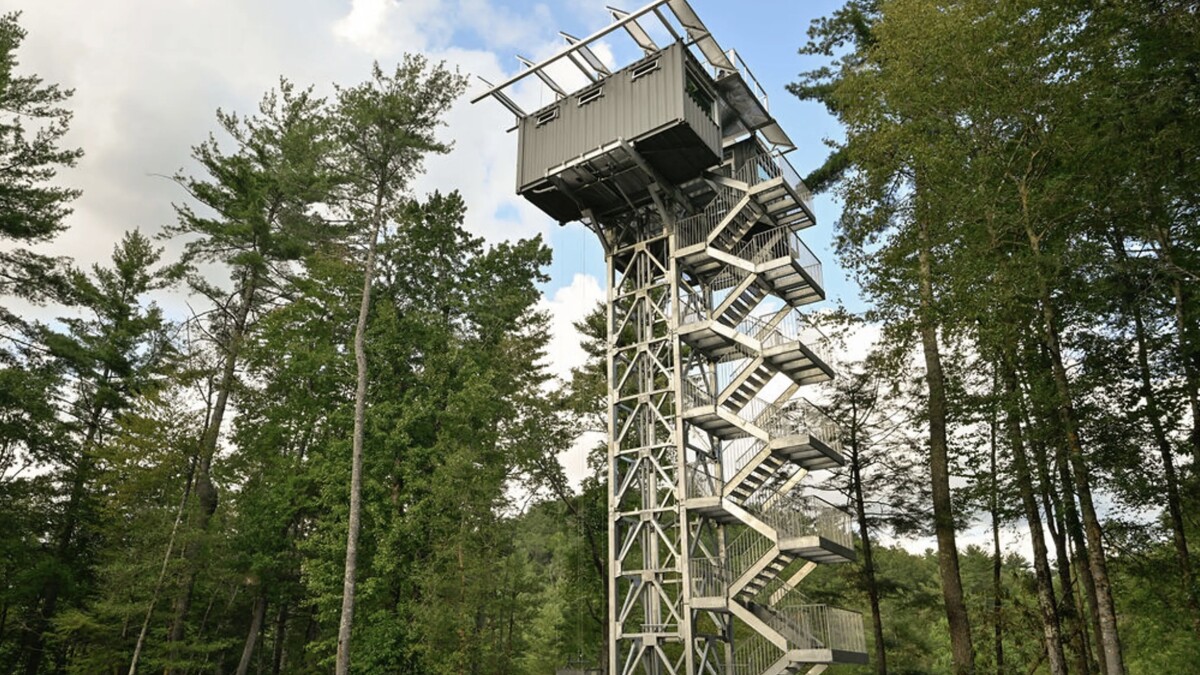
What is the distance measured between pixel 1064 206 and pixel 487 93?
1318cm

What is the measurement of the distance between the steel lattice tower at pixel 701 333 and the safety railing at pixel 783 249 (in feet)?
0.17

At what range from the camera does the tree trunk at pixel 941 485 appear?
1309 cm

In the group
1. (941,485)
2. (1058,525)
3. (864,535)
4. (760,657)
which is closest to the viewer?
(941,485)

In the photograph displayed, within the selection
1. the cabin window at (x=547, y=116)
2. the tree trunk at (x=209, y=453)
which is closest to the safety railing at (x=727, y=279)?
the cabin window at (x=547, y=116)

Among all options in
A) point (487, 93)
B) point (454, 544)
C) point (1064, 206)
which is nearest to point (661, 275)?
point (487, 93)

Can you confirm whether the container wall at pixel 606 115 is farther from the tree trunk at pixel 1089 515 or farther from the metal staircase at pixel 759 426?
the tree trunk at pixel 1089 515

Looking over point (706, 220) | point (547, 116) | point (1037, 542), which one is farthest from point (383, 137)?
point (1037, 542)

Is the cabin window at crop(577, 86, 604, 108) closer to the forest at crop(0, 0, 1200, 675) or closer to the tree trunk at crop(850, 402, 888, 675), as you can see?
the forest at crop(0, 0, 1200, 675)

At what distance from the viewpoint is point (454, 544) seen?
58.0 feet

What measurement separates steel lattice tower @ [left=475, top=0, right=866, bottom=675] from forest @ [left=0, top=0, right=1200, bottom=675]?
77.1 inches

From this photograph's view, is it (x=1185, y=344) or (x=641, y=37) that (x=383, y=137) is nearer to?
(x=641, y=37)

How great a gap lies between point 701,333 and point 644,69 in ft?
20.7

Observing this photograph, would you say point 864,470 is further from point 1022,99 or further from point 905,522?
point 1022,99

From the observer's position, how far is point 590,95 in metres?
18.1
